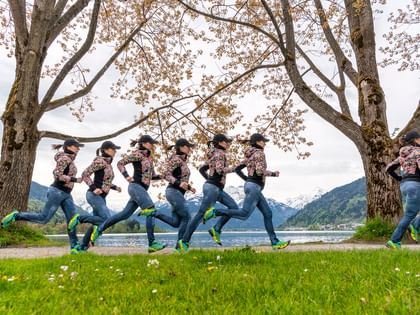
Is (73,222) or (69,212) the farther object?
(69,212)

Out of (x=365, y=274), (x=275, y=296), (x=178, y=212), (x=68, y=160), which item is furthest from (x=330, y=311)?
(x=68, y=160)

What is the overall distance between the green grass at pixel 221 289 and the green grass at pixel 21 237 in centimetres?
802

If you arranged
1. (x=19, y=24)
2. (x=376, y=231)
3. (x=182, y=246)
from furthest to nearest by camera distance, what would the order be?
(x=19, y=24)
(x=376, y=231)
(x=182, y=246)

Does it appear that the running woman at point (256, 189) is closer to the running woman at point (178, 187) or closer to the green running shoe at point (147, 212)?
the running woman at point (178, 187)

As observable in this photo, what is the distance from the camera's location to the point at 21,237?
43.1 feet

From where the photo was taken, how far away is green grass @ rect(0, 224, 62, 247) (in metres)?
12.6

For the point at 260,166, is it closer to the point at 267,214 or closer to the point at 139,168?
the point at 267,214

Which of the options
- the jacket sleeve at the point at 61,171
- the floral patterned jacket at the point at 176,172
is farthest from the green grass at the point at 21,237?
the floral patterned jacket at the point at 176,172

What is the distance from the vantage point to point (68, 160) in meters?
9.22

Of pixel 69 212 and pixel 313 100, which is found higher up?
pixel 313 100

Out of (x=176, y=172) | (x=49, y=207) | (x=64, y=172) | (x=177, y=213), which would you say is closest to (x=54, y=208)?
(x=49, y=207)

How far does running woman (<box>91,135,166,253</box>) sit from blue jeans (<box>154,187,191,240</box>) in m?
0.41

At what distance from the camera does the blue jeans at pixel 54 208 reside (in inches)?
360

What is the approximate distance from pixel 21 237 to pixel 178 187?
751 cm
